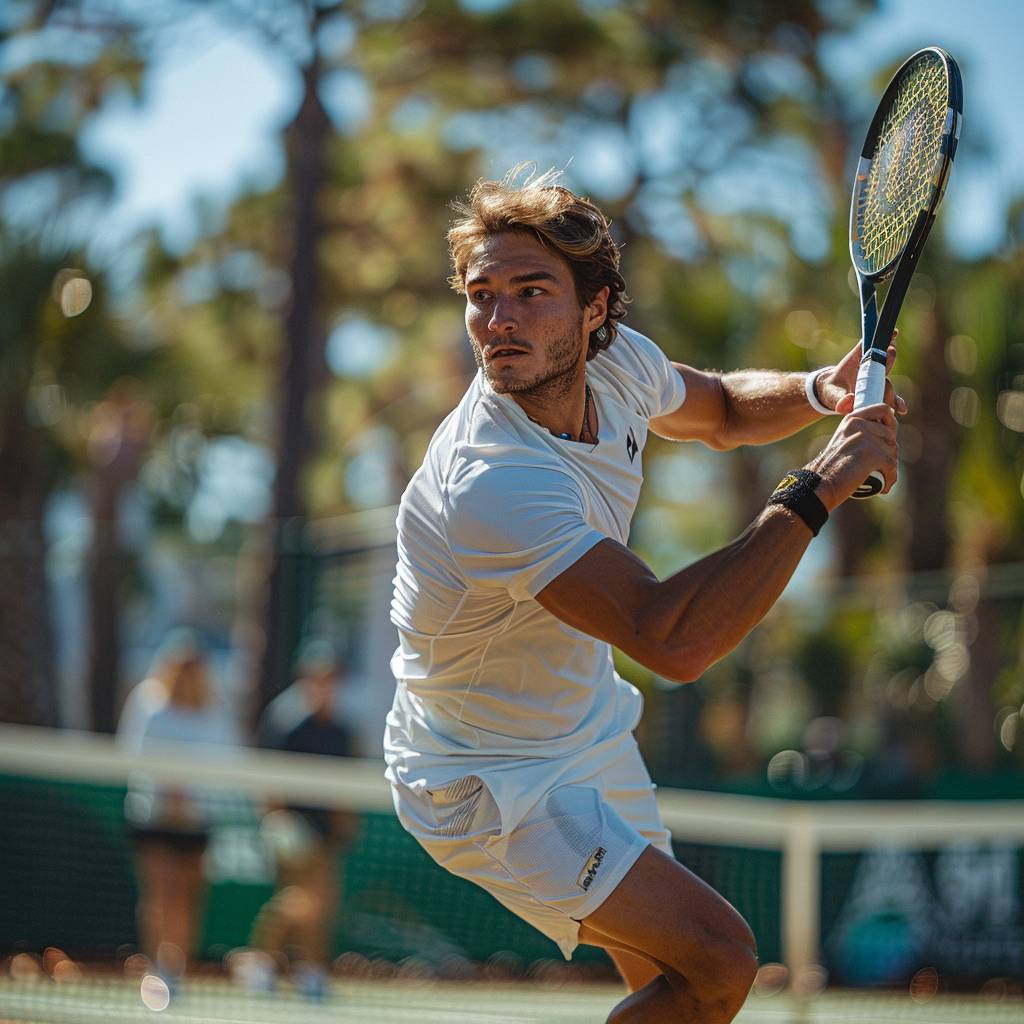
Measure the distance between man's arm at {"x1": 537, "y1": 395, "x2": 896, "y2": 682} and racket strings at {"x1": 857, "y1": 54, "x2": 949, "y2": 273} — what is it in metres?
0.99

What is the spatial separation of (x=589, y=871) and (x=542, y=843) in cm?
13

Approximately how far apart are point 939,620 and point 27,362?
30.4 ft

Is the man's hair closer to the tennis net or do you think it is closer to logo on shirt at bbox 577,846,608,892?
logo on shirt at bbox 577,846,608,892

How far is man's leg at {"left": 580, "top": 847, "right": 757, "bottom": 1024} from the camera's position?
3643 mm

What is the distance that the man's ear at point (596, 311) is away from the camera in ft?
13.0

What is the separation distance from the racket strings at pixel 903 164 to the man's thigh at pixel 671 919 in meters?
1.70

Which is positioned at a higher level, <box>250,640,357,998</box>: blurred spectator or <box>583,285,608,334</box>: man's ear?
<box>583,285,608,334</box>: man's ear

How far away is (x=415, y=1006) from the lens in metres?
7.30

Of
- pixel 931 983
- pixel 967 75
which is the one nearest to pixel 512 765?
pixel 931 983

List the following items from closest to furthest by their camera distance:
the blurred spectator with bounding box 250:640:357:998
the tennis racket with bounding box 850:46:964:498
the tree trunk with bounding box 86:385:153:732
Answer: the tennis racket with bounding box 850:46:964:498 < the blurred spectator with bounding box 250:640:357:998 < the tree trunk with bounding box 86:385:153:732

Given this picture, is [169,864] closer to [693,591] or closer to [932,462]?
[693,591]

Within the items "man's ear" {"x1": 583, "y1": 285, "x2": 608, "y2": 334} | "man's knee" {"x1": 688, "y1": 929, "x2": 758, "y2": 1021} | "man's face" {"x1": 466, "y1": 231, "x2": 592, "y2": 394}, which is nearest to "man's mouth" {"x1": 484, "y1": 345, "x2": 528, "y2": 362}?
"man's face" {"x1": 466, "y1": 231, "x2": 592, "y2": 394}

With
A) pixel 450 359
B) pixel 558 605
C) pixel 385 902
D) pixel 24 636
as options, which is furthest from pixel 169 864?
pixel 450 359

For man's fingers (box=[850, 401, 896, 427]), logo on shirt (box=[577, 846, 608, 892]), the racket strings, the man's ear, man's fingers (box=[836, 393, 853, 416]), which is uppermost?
the racket strings
